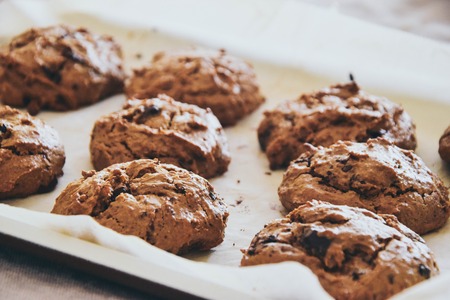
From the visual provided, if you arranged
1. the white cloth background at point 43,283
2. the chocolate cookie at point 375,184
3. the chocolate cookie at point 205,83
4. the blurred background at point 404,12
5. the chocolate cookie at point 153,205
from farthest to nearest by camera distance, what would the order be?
the blurred background at point 404,12, the chocolate cookie at point 205,83, the chocolate cookie at point 375,184, the chocolate cookie at point 153,205, the white cloth background at point 43,283

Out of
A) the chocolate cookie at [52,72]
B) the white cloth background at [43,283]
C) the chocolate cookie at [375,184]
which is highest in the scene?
the chocolate cookie at [375,184]

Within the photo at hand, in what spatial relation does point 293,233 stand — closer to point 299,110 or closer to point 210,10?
point 299,110

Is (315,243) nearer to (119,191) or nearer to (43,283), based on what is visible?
(119,191)

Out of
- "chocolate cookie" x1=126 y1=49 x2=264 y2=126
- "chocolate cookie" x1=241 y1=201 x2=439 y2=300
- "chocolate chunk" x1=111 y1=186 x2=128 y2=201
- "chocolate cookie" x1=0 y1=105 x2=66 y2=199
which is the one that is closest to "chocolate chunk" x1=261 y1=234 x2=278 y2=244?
"chocolate cookie" x1=241 y1=201 x2=439 y2=300

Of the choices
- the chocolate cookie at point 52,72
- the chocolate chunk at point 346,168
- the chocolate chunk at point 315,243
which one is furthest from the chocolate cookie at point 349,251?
the chocolate cookie at point 52,72

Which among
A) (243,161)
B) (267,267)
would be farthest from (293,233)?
(243,161)

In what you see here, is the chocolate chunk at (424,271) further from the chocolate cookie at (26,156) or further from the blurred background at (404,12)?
the blurred background at (404,12)

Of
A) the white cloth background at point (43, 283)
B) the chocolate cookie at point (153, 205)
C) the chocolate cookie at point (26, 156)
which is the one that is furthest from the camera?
the chocolate cookie at point (26, 156)
